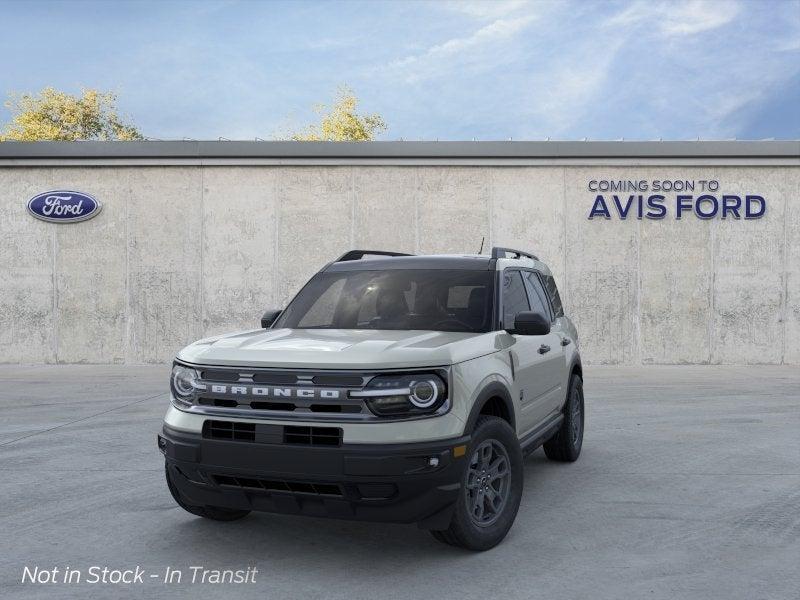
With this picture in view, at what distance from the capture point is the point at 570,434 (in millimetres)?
6520

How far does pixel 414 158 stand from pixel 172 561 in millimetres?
12943

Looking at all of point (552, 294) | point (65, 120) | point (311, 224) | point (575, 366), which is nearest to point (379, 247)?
point (311, 224)

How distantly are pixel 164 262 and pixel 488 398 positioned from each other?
13.3 metres

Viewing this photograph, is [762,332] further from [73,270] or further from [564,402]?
[73,270]

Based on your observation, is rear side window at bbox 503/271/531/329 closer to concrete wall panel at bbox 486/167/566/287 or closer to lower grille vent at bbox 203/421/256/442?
lower grille vent at bbox 203/421/256/442

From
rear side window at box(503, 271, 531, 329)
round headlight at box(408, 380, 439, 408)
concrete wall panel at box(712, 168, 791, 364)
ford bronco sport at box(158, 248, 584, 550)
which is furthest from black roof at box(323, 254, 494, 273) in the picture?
concrete wall panel at box(712, 168, 791, 364)

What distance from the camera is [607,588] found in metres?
3.69

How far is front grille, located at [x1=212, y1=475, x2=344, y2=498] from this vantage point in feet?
12.4

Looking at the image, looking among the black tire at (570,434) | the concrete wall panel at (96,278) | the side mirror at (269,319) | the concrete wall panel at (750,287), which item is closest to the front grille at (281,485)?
the side mirror at (269,319)

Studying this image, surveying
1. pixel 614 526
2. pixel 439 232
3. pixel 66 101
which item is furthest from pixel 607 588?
pixel 66 101

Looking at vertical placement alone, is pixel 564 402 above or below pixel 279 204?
below

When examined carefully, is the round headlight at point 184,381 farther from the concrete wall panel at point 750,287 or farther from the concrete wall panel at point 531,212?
the concrete wall panel at point 750,287

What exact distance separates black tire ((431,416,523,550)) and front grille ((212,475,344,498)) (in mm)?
676

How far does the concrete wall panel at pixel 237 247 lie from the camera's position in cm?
1617
